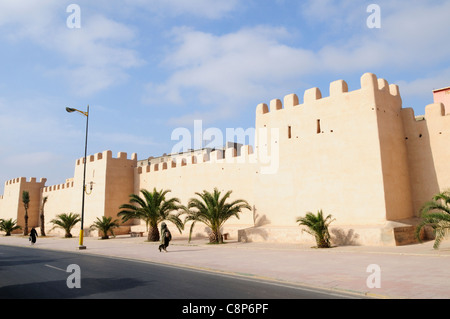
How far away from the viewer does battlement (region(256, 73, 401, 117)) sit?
54.9 feet

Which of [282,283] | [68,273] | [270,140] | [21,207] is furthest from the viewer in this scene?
[21,207]

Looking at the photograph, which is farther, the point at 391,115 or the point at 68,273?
the point at 391,115

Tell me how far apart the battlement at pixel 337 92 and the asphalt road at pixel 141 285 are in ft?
39.9

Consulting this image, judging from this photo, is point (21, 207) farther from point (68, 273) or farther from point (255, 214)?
point (68, 273)

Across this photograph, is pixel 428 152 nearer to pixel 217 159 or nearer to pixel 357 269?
pixel 357 269

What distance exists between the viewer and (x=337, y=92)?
17719mm

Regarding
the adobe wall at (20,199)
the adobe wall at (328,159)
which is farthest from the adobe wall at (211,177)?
the adobe wall at (20,199)

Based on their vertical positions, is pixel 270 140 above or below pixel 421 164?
above

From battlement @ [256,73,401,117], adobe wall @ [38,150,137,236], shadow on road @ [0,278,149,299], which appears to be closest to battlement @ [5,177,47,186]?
adobe wall @ [38,150,137,236]

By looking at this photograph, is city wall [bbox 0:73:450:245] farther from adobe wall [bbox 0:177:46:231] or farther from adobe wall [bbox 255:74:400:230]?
adobe wall [bbox 0:177:46:231]
